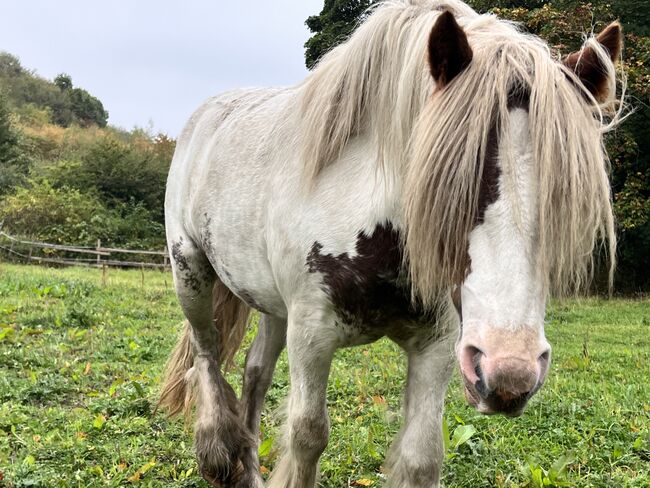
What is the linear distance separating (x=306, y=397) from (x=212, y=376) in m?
1.20

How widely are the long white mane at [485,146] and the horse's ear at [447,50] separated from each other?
34mm

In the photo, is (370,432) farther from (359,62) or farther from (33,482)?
(359,62)

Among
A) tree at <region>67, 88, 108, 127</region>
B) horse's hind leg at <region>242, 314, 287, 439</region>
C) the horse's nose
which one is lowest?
horse's hind leg at <region>242, 314, 287, 439</region>

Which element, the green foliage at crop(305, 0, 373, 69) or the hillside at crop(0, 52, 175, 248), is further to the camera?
the hillside at crop(0, 52, 175, 248)

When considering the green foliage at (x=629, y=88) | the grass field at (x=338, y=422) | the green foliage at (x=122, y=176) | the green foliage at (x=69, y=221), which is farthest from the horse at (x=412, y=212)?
the green foliage at (x=122, y=176)

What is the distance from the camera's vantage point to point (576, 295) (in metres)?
1.69

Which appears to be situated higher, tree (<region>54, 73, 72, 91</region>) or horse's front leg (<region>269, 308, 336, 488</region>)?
tree (<region>54, 73, 72, 91</region>)

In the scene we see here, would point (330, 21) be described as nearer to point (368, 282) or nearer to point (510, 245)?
point (368, 282)

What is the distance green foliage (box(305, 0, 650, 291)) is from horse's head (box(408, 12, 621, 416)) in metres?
9.77

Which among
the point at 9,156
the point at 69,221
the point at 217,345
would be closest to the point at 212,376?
the point at 217,345

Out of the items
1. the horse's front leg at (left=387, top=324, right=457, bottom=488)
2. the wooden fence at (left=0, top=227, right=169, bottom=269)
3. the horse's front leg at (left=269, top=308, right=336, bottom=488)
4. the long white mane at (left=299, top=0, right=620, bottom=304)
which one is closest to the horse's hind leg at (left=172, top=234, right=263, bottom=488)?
the horse's front leg at (left=269, top=308, right=336, bottom=488)

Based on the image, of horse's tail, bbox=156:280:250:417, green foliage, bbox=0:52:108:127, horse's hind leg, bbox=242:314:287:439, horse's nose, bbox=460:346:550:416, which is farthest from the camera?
green foliage, bbox=0:52:108:127

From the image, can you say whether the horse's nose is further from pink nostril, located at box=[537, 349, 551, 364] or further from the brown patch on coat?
the brown patch on coat

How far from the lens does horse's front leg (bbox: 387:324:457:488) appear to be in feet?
6.91
